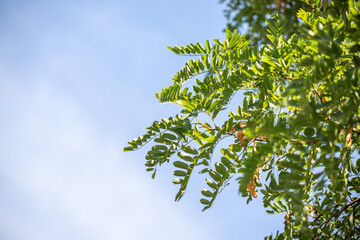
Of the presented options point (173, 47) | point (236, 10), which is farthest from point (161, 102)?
point (236, 10)

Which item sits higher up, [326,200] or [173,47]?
[173,47]

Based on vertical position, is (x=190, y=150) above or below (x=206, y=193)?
above

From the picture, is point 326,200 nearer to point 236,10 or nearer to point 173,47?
point 173,47

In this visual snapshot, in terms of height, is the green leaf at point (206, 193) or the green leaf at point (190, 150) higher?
the green leaf at point (190, 150)

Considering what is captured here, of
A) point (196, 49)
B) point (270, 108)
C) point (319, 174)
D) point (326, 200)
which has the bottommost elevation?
point (319, 174)

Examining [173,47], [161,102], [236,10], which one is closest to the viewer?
[161,102]

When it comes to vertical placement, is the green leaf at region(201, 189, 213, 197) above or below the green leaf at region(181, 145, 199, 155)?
below

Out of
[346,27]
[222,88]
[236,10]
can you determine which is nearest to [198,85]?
[222,88]

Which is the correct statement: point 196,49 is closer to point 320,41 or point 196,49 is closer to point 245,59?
point 245,59

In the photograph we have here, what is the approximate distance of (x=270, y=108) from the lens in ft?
4.23

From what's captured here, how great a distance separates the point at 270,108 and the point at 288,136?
0.55 metres

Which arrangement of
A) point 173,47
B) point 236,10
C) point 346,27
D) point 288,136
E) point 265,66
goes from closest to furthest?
point 288,136 → point 346,27 → point 265,66 → point 173,47 → point 236,10

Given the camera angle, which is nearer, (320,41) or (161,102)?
(320,41)

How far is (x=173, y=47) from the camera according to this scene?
1493 mm
